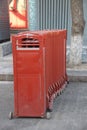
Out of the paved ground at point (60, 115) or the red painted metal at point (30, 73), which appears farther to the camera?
the red painted metal at point (30, 73)

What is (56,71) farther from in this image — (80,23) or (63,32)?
(80,23)

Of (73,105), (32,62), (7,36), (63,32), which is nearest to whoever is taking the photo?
(32,62)

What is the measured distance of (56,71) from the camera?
8.37 m

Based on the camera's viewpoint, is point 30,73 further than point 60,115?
No

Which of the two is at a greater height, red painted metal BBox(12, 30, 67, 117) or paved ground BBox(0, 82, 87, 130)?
red painted metal BBox(12, 30, 67, 117)

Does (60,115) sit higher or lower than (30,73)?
lower

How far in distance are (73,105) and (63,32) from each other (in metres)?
1.97

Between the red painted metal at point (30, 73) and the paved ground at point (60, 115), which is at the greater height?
the red painted metal at point (30, 73)

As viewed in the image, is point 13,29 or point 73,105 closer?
point 73,105

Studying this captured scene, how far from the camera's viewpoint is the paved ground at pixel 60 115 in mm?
6438

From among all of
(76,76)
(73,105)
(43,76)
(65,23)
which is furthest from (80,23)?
(43,76)

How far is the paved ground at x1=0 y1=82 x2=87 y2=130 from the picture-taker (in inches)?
253

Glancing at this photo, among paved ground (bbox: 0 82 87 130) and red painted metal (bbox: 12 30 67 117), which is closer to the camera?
paved ground (bbox: 0 82 87 130)

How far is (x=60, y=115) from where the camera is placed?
705 cm
